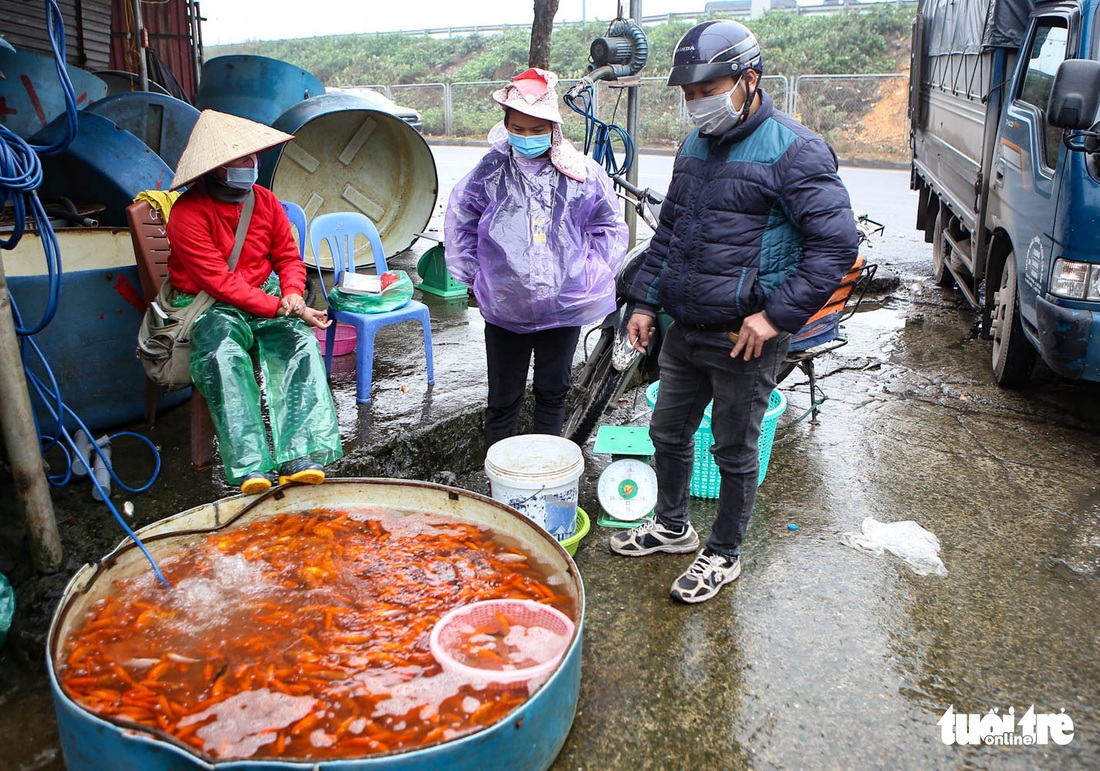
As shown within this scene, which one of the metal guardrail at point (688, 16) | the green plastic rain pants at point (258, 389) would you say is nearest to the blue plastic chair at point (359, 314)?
the green plastic rain pants at point (258, 389)

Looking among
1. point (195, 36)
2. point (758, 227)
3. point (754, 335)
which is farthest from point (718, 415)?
point (195, 36)

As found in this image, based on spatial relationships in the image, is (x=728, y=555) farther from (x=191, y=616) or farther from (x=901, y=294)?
(x=901, y=294)

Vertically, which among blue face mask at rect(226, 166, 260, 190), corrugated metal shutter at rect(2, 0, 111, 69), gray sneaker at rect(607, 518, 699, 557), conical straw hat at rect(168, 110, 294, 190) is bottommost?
gray sneaker at rect(607, 518, 699, 557)

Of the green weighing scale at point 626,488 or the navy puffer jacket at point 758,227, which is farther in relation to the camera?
the green weighing scale at point 626,488

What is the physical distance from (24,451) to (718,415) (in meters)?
2.67

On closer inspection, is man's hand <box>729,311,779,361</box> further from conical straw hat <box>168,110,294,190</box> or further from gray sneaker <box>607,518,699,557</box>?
conical straw hat <box>168,110,294,190</box>

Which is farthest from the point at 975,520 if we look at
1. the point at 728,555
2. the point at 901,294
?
the point at 901,294

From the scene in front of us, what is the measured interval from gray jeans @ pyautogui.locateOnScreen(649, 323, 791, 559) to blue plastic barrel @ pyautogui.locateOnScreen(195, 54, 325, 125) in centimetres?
624

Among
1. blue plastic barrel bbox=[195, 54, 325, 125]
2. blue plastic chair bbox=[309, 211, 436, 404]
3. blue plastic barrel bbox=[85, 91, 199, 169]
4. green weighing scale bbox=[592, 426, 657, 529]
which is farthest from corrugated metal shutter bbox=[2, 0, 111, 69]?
green weighing scale bbox=[592, 426, 657, 529]

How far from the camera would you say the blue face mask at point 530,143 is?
11.3 feet

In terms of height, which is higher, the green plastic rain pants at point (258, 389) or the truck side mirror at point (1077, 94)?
the truck side mirror at point (1077, 94)

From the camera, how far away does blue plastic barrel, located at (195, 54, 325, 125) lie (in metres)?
8.02

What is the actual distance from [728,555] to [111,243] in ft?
12.9

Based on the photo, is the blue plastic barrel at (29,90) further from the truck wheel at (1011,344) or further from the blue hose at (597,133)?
the truck wheel at (1011,344)
